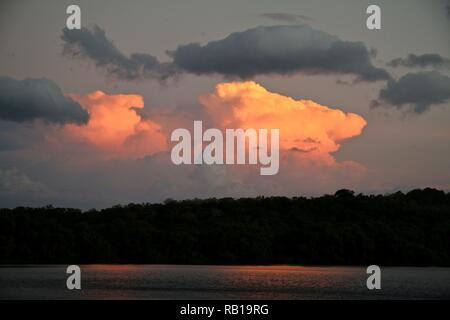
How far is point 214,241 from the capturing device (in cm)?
9600

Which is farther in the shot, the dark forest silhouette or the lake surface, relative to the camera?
the dark forest silhouette

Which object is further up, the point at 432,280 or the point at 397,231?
the point at 397,231

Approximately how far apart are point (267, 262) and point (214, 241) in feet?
20.8

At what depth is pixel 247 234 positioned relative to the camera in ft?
306

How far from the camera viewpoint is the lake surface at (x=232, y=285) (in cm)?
5211

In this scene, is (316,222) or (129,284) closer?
(129,284)

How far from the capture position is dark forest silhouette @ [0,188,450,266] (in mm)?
89000

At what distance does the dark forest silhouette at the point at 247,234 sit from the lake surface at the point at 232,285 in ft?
19.4

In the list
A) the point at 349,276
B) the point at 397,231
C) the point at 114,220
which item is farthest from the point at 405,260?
the point at 114,220

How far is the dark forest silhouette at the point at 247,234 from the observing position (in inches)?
3504

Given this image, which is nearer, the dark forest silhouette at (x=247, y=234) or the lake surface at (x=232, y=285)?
the lake surface at (x=232, y=285)

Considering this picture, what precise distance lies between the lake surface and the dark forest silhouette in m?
5.92

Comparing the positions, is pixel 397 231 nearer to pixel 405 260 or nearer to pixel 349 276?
pixel 405 260
